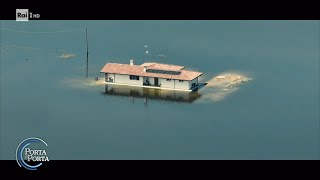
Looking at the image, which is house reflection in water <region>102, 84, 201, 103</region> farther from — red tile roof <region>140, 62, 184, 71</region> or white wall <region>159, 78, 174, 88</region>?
red tile roof <region>140, 62, 184, 71</region>

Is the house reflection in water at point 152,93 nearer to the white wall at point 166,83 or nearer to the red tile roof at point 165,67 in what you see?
the white wall at point 166,83

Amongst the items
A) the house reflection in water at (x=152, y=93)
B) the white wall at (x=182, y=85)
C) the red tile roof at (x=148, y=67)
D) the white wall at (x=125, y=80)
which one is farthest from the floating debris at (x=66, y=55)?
the white wall at (x=182, y=85)

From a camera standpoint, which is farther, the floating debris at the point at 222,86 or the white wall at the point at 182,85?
the white wall at the point at 182,85

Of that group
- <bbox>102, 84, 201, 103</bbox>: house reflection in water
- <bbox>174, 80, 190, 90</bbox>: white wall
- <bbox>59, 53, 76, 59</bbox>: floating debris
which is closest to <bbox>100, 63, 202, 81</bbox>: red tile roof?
<bbox>174, 80, 190, 90</bbox>: white wall

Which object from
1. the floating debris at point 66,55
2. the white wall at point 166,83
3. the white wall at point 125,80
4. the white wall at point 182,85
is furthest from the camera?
the floating debris at point 66,55

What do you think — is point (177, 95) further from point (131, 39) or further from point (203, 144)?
point (131, 39)

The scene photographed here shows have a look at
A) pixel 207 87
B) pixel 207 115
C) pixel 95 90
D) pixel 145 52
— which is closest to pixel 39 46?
pixel 145 52

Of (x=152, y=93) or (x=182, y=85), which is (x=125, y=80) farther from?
(x=182, y=85)

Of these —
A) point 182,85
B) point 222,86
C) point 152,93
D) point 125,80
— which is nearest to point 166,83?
point 182,85
